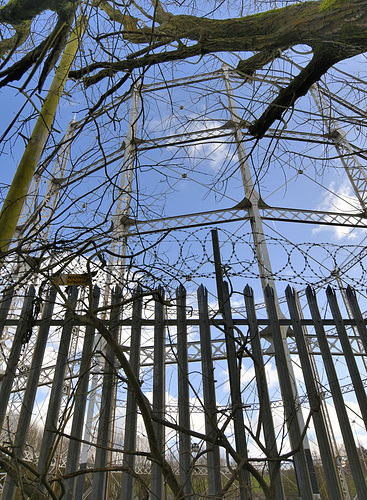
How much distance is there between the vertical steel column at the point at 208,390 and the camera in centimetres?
182

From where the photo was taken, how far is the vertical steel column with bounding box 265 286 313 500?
185 centimetres

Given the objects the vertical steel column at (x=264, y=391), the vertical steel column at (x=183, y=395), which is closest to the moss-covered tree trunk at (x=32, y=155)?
the vertical steel column at (x=183, y=395)

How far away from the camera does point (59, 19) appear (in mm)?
1990

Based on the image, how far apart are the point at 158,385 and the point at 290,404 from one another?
0.77 meters

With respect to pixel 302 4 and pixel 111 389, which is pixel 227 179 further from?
pixel 111 389

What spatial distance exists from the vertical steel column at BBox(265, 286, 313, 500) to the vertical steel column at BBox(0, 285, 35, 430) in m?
1.51

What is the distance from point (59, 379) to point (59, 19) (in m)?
2.12

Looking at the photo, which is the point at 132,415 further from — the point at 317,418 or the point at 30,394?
the point at 317,418

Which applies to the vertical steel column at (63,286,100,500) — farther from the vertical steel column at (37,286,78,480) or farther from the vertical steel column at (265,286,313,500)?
the vertical steel column at (265,286,313,500)

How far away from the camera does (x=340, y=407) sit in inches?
81.4

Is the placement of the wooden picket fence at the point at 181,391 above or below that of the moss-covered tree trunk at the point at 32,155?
below

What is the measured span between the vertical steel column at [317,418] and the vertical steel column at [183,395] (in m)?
0.70

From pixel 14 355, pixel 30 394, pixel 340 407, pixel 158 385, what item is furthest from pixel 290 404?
pixel 14 355

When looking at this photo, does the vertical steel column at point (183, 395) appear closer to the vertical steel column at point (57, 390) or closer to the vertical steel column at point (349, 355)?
the vertical steel column at point (57, 390)
